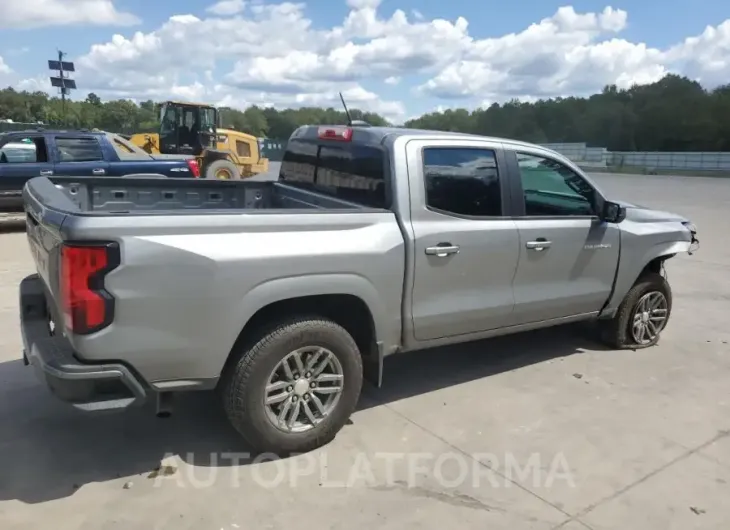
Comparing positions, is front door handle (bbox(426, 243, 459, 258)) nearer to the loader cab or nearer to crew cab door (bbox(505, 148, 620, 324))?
crew cab door (bbox(505, 148, 620, 324))

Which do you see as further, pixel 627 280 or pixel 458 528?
pixel 627 280

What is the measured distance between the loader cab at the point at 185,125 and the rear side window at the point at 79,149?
31.6ft

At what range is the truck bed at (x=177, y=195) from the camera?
4.57m

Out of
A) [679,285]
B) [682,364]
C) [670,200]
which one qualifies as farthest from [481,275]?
[670,200]

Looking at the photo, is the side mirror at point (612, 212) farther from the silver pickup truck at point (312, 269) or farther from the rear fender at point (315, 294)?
the rear fender at point (315, 294)

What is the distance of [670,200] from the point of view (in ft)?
71.3

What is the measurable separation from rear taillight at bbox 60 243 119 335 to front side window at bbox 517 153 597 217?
2913 millimetres

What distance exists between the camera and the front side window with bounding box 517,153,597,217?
183 inches

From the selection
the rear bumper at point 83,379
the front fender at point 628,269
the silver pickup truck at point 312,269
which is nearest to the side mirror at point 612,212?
the silver pickup truck at point 312,269

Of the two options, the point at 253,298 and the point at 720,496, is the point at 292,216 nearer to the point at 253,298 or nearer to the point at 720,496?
the point at 253,298

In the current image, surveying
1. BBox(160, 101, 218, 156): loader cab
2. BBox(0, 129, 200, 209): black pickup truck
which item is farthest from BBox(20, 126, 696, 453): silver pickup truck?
BBox(160, 101, 218, 156): loader cab

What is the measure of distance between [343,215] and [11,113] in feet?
299

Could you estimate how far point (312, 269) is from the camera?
3510 mm

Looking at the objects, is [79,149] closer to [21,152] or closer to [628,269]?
[21,152]
